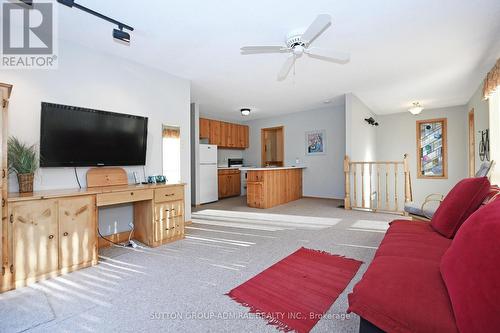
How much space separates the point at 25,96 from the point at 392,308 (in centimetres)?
359

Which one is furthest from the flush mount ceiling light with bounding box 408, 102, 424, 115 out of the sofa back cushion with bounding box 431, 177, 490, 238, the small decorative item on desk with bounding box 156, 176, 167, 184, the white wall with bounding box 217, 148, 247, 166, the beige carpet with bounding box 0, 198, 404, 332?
the small decorative item on desk with bounding box 156, 176, 167, 184

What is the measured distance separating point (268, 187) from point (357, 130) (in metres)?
2.48

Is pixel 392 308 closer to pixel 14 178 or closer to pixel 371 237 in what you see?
pixel 371 237

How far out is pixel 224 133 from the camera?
750 cm

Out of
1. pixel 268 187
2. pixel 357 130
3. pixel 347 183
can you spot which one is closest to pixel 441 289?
pixel 347 183

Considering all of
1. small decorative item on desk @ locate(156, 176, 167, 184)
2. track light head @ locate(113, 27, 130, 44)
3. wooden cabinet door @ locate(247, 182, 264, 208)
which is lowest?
wooden cabinet door @ locate(247, 182, 264, 208)

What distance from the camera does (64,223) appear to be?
90.9 inches

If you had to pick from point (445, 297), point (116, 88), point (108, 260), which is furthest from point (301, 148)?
point (445, 297)

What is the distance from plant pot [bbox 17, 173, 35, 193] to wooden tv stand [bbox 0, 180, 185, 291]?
0.09 metres

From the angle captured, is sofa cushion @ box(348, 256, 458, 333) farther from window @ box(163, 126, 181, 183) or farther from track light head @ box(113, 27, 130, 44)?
window @ box(163, 126, 181, 183)

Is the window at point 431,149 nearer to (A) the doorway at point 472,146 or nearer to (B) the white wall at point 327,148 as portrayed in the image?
(A) the doorway at point 472,146

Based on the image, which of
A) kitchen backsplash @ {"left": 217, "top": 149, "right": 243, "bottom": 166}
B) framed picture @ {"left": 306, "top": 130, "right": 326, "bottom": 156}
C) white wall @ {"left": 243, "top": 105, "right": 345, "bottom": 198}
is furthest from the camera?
kitchen backsplash @ {"left": 217, "top": 149, "right": 243, "bottom": 166}

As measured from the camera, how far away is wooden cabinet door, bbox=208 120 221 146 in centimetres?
706

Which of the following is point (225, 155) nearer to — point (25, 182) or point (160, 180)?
point (160, 180)
